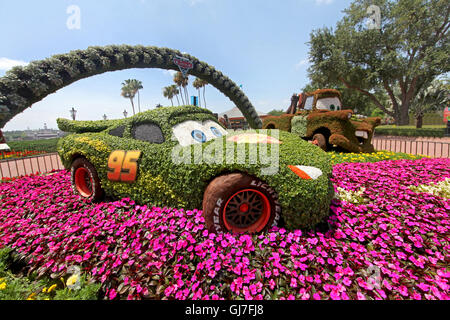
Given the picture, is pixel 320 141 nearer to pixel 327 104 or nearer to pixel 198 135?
pixel 327 104

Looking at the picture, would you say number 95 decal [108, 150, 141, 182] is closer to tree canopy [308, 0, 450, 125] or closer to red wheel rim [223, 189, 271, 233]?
red wheel rim [223, 189, 271, 233]

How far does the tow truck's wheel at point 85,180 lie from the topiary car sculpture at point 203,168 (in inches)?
0.6

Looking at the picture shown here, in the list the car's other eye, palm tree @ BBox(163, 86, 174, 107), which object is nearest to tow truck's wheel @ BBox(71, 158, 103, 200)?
the car's other eye

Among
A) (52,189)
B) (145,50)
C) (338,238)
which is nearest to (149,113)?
(52,189)

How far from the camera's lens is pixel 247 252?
226 centimetres

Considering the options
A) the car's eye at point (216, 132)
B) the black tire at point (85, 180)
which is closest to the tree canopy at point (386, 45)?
the car's eye at point (216, 132)

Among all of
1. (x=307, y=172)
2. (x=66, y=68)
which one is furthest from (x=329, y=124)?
(x=66, y=68)

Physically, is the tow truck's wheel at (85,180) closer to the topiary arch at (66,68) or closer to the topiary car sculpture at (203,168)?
the topiary car sculpture at (203,168)

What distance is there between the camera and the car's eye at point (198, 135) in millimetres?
3368

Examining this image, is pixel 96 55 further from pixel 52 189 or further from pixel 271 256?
pixel 271 256

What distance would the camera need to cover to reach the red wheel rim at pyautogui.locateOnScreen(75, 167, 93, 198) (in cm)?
393

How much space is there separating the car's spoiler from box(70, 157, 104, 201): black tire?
645 mm

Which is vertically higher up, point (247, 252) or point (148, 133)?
point (148, 133)

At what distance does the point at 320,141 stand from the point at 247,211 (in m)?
6.83
